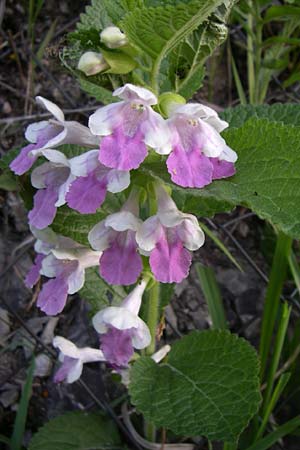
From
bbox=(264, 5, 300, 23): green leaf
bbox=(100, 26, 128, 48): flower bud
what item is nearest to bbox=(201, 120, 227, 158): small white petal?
bbox=(100, 26, 128, 48): flower bud

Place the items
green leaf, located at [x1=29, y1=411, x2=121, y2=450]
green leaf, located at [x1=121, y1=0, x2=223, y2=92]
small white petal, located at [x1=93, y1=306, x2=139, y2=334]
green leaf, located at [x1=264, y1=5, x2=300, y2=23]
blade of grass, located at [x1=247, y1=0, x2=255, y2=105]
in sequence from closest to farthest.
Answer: green leaf, located at [x1=121, y1=0, x2=223, y2=92], small white petal, located at [x1=93, y1=306, x2=139, y2=334], green leaf, located at [x1=29, y1=411, x2=121, y2=450], green leaf, located at [x1=264, y1=5, x2=300, y2=23], blade of grass, located at [x1=247, y1=0, x2=255, y2=105]

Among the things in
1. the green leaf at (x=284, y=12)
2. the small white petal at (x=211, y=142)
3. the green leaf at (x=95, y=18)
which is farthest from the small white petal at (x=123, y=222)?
the green leaf at (x=284, y=12)

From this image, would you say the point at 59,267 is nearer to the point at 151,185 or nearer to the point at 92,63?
the point at 151,185

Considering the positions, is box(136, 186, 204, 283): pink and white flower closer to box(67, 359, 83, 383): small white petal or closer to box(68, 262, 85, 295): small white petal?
box(68, 262, 85, 295): small white petal

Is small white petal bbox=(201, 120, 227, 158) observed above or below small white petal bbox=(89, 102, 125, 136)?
below

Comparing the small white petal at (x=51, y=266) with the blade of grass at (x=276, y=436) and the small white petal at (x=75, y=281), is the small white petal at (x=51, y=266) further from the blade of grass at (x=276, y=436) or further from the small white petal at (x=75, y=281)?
the blade of grass at (x=276, y=436)

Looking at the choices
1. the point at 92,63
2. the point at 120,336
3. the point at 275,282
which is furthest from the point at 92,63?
the point at 275,282

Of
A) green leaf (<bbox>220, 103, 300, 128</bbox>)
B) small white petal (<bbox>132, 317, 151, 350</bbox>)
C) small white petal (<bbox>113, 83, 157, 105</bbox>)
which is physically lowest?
small white petal (<bbox>132, 317, 151, 350</bbox>)
